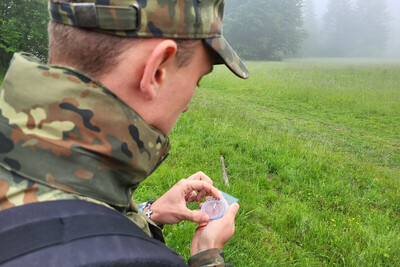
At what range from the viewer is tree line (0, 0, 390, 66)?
18172 mm

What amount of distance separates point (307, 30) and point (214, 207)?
3257 inches

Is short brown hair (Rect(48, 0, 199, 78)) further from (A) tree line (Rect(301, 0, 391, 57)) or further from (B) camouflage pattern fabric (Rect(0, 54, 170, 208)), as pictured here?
(A) tree line (Rect(301, 0, 391, 57))

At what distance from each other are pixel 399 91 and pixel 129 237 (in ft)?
65.8

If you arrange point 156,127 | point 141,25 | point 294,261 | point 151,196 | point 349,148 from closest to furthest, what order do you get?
point 141,25, point 156,127, point 294,261, point 151,196, point 349,148

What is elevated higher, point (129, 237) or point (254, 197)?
point (129, 237)

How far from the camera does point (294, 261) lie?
2887mm

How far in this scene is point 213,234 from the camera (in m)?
1.58

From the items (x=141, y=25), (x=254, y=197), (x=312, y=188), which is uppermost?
(x=141, y=25)

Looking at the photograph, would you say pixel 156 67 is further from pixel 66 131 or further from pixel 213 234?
pixel 213 234

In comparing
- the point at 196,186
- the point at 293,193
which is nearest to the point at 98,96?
the point at 196,186

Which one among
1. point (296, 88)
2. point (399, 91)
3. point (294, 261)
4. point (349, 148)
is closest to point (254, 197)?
point (294, 261)

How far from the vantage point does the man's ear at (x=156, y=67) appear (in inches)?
38.0

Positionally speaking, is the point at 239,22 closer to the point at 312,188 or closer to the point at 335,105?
the point at 335,105

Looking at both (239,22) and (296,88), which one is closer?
(296,88)
